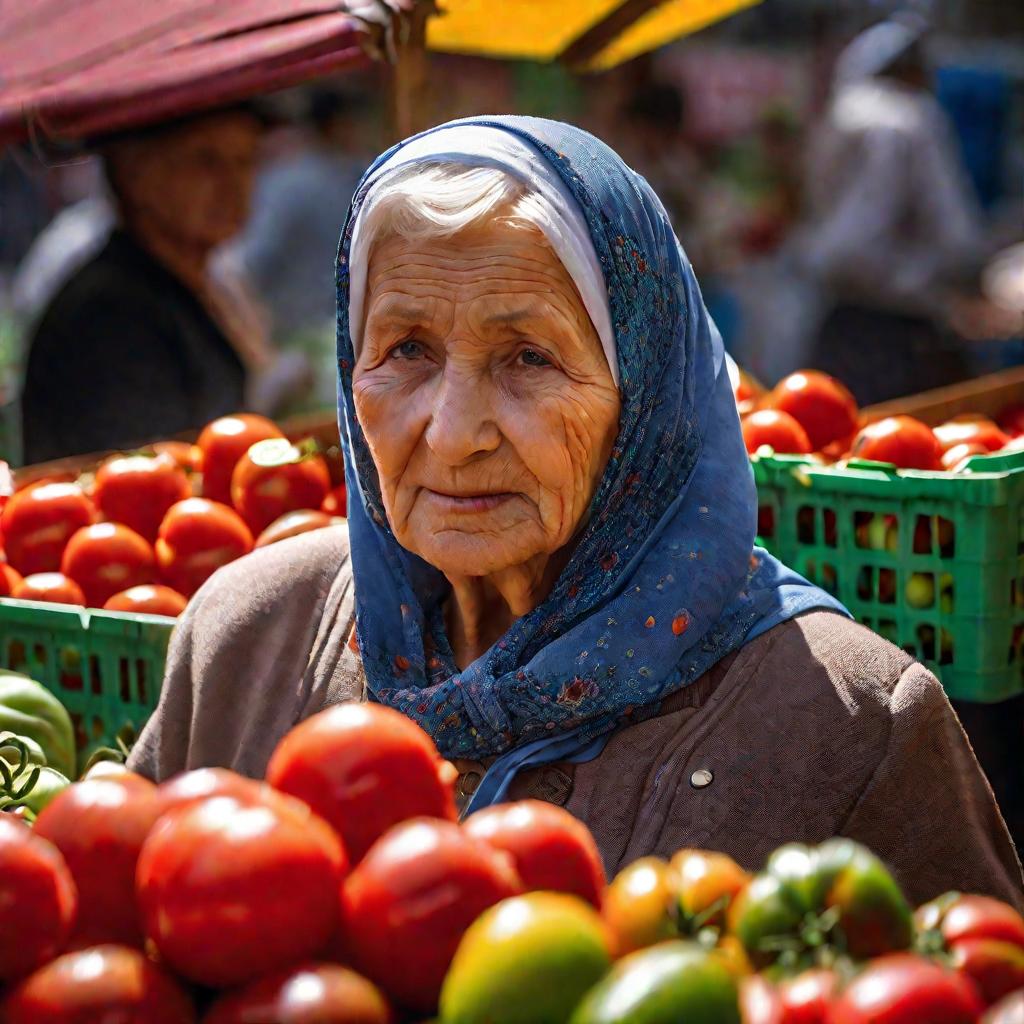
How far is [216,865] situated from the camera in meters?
1.09

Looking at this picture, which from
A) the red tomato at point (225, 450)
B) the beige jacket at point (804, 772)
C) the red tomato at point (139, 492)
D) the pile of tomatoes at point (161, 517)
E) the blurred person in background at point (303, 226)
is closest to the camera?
the beige jacket at point (804, 772)

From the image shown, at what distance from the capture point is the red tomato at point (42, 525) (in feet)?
11.0

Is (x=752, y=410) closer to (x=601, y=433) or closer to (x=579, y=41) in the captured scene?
(x=579, y=41)

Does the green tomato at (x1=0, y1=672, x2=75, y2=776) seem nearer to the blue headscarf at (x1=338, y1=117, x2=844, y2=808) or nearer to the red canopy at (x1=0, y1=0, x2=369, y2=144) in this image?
the blue headscarf at (x1=338, y1=117, x2=844, y2=808)

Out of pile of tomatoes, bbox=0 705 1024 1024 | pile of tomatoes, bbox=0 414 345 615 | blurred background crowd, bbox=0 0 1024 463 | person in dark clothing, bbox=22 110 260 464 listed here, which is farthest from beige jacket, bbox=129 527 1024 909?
person in dark clothing, bbox=22 110 260 464

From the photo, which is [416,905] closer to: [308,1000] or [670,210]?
[308,1000]

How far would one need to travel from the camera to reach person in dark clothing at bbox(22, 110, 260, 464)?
467 cm

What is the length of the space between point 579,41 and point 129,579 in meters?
1.85

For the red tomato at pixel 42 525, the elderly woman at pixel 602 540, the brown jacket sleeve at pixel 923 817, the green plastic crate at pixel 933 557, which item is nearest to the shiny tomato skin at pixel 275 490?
the red tomato at pixel 42 525

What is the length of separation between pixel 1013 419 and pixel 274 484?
1.80m

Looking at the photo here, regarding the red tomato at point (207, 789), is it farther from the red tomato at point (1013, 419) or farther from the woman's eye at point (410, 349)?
the red tomato at point (1013, 419)

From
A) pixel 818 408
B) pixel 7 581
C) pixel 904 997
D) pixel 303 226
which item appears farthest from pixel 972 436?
pixel 303 226

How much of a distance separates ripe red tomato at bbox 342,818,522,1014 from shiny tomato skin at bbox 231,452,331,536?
7.41 ft

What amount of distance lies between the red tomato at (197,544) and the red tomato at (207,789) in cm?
195
